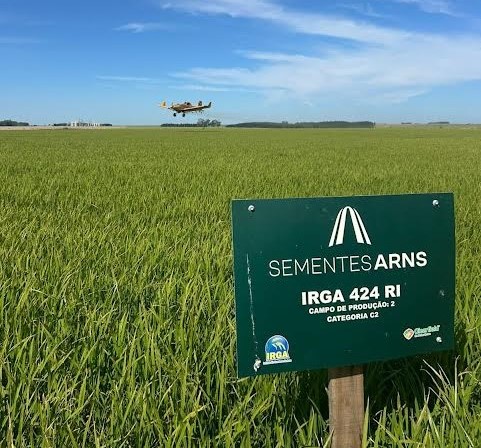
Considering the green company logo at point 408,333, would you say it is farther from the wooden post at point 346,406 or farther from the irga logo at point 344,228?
the irga logo at point 344,228

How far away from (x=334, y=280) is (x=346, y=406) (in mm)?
345

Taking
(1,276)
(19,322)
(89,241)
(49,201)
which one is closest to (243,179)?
(49,201)

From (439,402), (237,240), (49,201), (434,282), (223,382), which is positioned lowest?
(439,402)

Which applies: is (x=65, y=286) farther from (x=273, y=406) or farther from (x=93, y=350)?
(x=273, y=406)

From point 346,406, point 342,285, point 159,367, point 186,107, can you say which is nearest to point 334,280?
point 342,285

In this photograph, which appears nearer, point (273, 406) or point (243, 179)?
point (273, 406)

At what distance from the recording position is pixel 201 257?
3.19 m

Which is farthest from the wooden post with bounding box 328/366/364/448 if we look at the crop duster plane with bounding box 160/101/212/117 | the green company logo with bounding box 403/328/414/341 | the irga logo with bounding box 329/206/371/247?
the crop duster plane with bounding box 160/101/212/117

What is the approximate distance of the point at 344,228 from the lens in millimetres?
1274

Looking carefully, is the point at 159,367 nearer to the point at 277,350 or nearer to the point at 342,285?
the point at 277,350

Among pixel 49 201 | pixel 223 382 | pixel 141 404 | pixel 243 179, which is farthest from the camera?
pixel 243 179

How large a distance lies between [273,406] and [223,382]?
17cm

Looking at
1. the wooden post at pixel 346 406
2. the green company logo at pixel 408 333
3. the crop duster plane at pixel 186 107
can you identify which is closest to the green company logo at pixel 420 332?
the green company logo at pixel 408 333

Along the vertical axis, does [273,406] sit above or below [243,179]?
below
